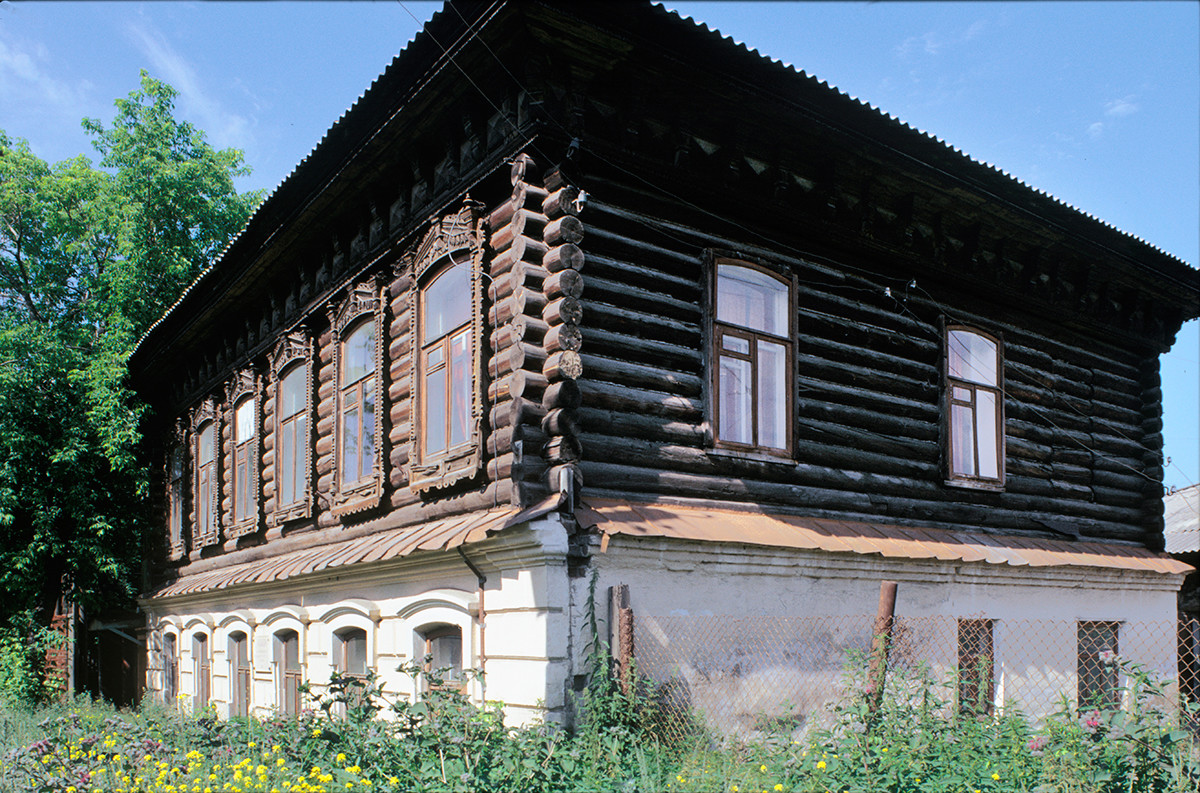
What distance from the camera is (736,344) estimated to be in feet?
30.9

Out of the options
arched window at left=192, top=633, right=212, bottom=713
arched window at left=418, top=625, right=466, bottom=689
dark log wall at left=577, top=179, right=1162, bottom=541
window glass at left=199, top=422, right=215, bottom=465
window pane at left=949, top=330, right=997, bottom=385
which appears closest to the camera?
dark log wall at left=577, top=179, right=1162, bottom=541

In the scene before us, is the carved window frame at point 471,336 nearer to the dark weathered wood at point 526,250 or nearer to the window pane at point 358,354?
the dark weathered wood at point 526,250

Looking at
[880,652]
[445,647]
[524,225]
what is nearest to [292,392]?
[445,647]

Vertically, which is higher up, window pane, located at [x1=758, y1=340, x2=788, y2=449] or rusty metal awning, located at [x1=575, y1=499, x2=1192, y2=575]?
window pane, located at [x1=758, y1=340, x2=788, y2=449]

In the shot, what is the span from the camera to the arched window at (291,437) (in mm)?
12773

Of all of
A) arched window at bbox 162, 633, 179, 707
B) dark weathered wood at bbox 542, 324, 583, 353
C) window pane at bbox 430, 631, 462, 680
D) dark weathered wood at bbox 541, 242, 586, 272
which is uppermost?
dark weathered wood at bbox 541, 242, 586, 272

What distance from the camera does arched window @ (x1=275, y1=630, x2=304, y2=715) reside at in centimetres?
1186

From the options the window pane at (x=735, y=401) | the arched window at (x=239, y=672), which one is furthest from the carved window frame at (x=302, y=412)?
the window pane at (x=735, y=401)

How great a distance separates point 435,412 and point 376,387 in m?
1.28

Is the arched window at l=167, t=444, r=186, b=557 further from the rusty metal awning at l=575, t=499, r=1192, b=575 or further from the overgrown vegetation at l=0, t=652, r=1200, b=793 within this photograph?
the rusty metal awning at l=575, t=499, r=1192, b=575

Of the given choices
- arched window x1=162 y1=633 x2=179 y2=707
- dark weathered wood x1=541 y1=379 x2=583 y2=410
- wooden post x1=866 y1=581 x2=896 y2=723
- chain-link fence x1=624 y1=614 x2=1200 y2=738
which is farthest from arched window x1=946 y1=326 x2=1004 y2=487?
arched window x1=162 y1=633 x2=179 y2=707

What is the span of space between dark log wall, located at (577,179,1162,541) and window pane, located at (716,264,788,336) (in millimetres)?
188

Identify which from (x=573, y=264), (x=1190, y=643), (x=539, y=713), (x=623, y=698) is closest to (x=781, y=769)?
(x=623, y=698)

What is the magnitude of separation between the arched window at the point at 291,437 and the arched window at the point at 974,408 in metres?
7.70
